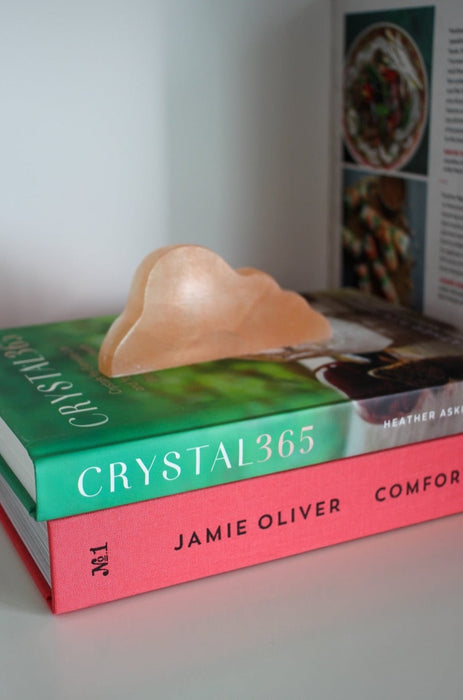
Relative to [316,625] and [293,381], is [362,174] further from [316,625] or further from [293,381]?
[316,625]

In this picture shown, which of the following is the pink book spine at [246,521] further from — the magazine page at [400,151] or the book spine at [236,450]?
the magazine page at [400,151]

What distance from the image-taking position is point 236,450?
1.60 feet

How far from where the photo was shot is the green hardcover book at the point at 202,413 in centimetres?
46

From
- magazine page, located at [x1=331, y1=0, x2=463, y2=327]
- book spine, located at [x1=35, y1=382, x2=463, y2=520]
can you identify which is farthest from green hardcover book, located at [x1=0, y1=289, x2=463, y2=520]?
magazine page, located at [x1=331, y1=0, x2=463, y2=327]

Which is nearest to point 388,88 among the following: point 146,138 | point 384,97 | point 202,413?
point 384,97

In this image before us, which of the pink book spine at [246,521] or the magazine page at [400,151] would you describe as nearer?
the pink book spine at [246,521]

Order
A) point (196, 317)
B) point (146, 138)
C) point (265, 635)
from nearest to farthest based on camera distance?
point (265, 635) → point (196, 317) → point (146, 138)

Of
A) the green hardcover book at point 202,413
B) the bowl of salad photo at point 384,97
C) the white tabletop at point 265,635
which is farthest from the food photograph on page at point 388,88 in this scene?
the white tabletop at point 265,635

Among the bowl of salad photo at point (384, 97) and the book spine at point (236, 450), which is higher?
the bowl of salad photo at point (384, 97)

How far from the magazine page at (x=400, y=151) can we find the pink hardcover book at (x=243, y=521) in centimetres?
19

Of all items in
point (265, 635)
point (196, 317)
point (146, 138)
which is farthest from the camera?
point (146, 138)

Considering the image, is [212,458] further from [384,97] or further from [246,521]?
[384,97]

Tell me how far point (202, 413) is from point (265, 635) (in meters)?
0.12

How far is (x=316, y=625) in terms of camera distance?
0.46 meters
